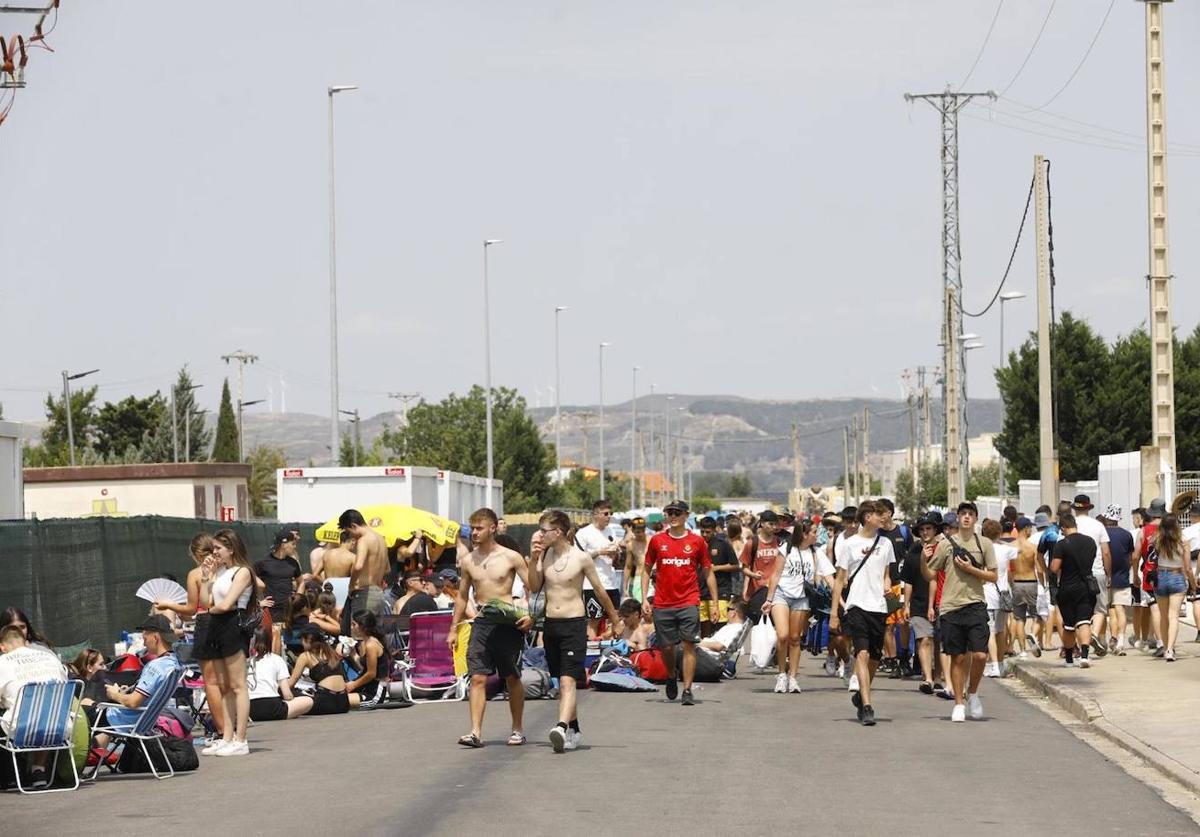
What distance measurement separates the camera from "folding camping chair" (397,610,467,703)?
18.0 meters

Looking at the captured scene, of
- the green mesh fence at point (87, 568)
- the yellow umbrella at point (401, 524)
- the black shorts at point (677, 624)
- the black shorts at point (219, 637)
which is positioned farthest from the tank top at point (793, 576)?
the yellow umbrella at point (401, 524)

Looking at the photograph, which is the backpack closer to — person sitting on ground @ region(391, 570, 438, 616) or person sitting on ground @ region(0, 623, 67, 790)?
person sitting on ground @ region(0, 623, 67, 790)

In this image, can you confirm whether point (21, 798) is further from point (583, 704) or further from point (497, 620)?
point (583, 704)

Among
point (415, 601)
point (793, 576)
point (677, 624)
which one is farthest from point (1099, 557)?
point (415, 601)

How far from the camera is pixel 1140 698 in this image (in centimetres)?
1648

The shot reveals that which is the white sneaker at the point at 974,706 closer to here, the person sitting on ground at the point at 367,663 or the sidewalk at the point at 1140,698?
the sidewalk at the point at 1140,698

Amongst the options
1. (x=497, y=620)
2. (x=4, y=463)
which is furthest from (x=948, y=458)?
(x=497, y=620)

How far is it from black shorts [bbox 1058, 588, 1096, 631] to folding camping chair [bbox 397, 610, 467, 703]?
6662 mm

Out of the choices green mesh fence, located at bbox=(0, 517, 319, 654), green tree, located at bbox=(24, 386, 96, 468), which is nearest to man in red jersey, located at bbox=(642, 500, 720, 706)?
green mesh fence, located at bbox=(0, 517, 319, 654)

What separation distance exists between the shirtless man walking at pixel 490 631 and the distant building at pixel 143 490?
28858 mm

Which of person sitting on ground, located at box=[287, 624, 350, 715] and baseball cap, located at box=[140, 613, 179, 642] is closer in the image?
baseball cap, located at box=[140, 613, 179, 642]

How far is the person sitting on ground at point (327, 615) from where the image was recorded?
1761cm

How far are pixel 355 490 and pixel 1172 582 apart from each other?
1681cm

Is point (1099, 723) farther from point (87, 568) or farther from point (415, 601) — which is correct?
point (87, 568)
